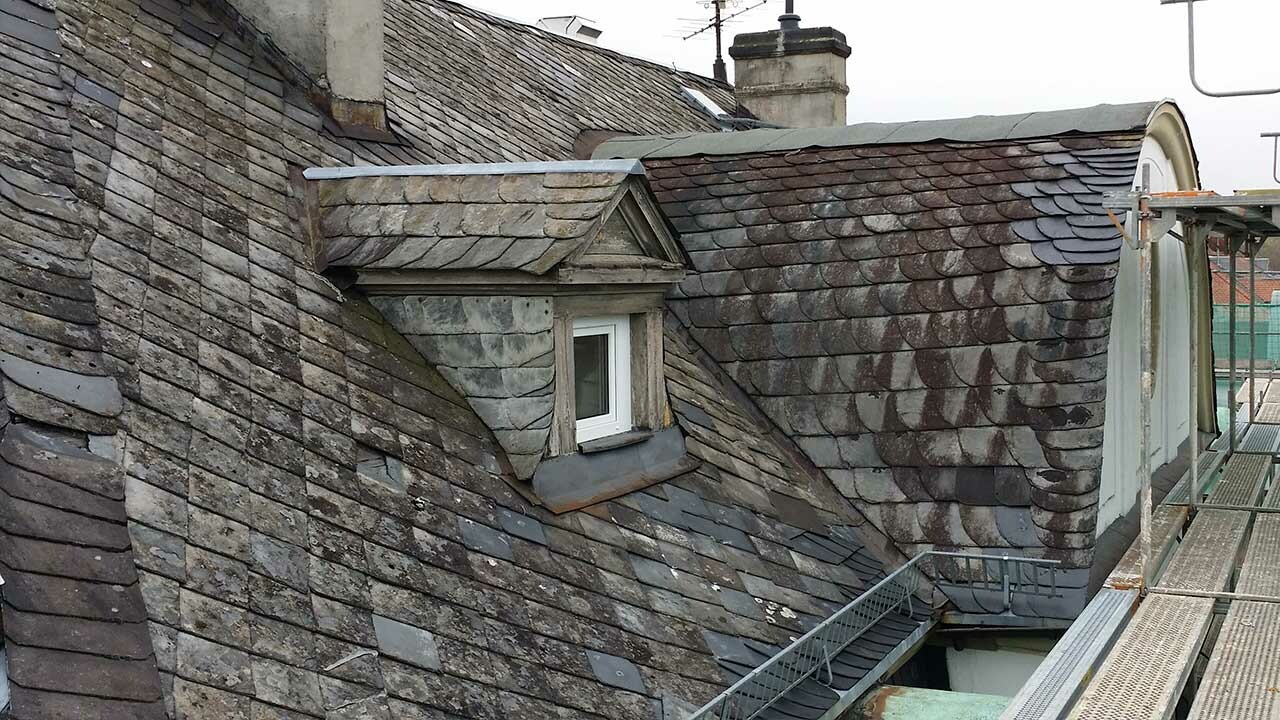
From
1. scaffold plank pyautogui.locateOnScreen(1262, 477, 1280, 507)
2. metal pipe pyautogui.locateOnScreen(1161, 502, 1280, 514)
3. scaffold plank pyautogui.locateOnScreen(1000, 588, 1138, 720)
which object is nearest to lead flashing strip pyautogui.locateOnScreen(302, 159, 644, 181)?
scaffold plank pyautogui.locateOnScreen(1000, 588, 1138, 720)

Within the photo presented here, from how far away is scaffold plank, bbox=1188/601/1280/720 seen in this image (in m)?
4.91

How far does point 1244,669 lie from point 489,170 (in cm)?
393

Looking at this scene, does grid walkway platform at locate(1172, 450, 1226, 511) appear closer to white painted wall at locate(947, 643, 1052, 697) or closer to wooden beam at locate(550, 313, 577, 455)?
white painted wall at locate(947, 643, 1052, 697)

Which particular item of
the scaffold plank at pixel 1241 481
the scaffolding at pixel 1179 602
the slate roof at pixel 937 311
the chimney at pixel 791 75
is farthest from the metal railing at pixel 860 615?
the chimney at pixel 791 75

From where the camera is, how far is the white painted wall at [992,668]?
23.6ft

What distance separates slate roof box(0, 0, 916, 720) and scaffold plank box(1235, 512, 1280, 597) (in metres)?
1.88

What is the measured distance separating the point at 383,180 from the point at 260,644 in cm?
324

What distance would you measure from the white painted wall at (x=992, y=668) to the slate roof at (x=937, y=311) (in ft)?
1.35

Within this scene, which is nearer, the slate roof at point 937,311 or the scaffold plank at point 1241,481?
the slate roof at point 937,311

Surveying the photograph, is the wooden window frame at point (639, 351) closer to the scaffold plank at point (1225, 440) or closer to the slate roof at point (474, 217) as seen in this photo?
the slate roof at point (474, 217)

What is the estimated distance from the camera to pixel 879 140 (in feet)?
28.3

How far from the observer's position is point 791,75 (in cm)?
1711

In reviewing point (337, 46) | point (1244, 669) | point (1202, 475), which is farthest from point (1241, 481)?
point (337, 46)

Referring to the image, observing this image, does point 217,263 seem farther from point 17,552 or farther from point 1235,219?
point 1235,219
